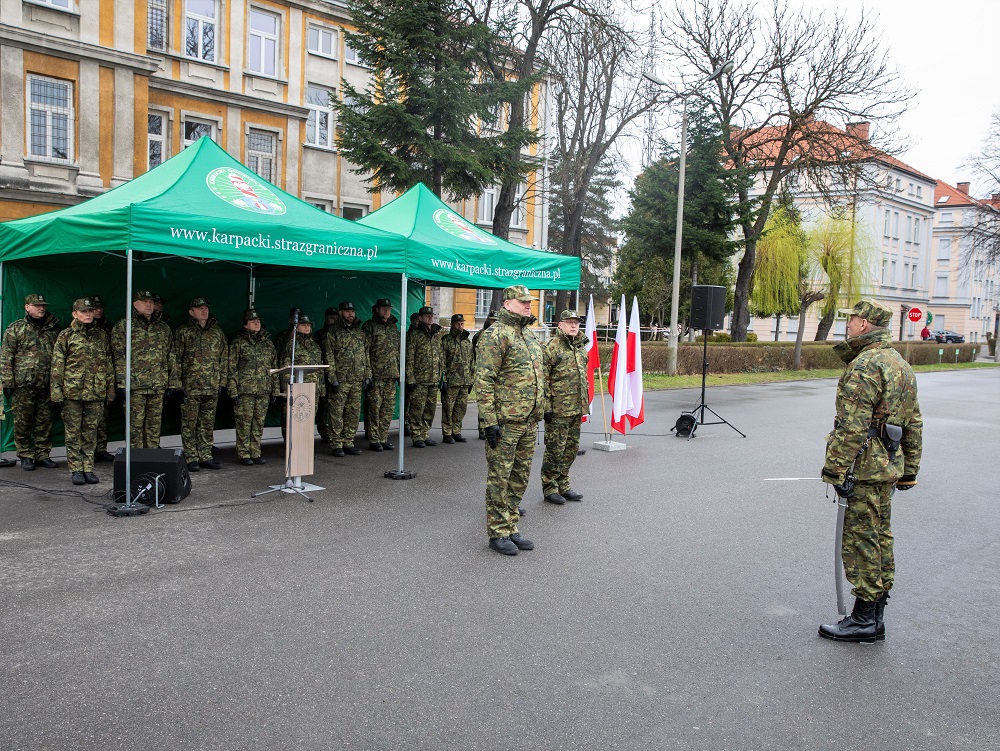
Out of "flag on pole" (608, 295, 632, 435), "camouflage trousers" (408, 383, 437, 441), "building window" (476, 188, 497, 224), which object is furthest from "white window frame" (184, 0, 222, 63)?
"flag on pole" (608, 295, 632, 435)

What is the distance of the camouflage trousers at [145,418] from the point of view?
29.4 ft

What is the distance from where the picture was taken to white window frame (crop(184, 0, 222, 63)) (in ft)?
85.5

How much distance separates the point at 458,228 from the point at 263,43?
2166 cm

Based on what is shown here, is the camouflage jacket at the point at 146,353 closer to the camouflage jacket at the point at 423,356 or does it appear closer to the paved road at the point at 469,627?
the paved road at the point at 469,627

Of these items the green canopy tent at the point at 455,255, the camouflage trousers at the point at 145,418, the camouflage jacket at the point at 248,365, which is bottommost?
the camouflage trousers at the point at 145,418

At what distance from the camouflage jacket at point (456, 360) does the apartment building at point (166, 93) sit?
7477mm

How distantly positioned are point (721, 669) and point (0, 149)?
2298cm

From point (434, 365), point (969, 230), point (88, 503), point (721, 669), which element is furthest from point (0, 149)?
point (969, 230)

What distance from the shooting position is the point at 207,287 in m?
11.0

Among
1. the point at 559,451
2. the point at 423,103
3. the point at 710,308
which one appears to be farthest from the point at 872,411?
the point at 423,103

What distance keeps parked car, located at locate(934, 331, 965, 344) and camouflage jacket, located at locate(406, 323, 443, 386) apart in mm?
71497

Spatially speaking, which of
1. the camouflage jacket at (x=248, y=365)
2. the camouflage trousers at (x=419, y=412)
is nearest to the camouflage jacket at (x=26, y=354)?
the camouflage jacket at (x=248, y=365)

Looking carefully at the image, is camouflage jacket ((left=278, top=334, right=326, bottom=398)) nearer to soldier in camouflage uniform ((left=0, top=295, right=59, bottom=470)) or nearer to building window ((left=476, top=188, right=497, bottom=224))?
soldier in camouflage uniform ((left=0, top=295, right=59, bottom=470))

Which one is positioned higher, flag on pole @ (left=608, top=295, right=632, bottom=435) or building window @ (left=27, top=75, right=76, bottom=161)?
building window @ (left=27, top=75, right=76, bottom=161)
